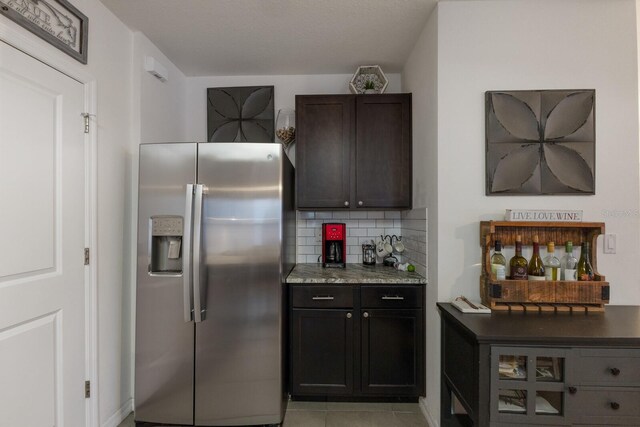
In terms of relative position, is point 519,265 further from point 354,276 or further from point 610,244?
point 354,276

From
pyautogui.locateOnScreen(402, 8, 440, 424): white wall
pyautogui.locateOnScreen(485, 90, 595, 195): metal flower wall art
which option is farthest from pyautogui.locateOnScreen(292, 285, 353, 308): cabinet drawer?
pyautogui.locateOnScreen(485, 90, 595, 195): metal flower wall art

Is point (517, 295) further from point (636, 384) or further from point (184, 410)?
point (184, 410)

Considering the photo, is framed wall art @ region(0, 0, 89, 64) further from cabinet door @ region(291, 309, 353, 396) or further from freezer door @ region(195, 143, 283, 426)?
cabinet door @ region(291, 309, 353, 396)

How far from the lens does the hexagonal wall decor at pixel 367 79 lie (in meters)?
2.64

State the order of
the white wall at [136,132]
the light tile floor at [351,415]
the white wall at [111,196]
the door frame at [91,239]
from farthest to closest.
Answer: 1. the white wall at [136,132]
2. the light tile floor at [351,415]
3. the white wall at [111,196]
4. the door frame at [91,239]

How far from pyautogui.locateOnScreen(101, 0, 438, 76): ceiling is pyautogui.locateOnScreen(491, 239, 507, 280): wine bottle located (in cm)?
155

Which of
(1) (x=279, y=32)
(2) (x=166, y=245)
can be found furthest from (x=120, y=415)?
(1) (x=279, y=32)

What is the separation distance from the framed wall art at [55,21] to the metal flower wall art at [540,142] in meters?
2.41

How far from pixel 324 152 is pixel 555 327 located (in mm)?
1835

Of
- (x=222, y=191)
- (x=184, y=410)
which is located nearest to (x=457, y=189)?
(x=222, y=191)

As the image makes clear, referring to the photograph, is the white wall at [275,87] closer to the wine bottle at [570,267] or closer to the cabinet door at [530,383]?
the wine bottle at [570,267]

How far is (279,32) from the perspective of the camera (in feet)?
7.48

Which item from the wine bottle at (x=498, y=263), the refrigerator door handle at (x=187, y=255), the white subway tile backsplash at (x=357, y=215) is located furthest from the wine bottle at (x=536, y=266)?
the refrigerator door handle at (x=187, y=255)

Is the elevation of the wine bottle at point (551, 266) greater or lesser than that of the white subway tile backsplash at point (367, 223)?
lesser
